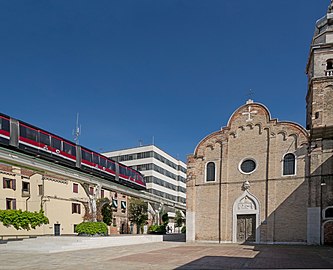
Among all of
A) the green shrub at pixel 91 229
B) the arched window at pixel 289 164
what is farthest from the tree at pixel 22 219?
the arched window at pixel 289 164

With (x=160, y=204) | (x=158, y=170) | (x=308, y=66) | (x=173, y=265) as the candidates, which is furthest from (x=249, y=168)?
(x=158, y=170)

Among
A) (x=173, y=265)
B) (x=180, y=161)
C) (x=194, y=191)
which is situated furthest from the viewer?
(x=180, y=161)

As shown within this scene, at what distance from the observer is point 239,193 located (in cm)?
2966

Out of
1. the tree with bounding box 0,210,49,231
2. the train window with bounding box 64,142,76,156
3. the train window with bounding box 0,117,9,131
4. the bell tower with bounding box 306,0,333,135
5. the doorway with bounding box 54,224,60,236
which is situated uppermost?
the bell tower with bounding box 306,0,333,135

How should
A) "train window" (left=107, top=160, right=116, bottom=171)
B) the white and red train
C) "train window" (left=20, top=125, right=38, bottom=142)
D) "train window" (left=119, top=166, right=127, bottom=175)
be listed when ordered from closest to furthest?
the white and red train, "train window" (left=20, top=125, right=38, bottom=142), "train window" (left=107, top=160, right=116, bottom=171), "train window" (left=119, top=166, right=127, bottom=175)

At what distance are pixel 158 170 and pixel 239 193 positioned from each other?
39.5m

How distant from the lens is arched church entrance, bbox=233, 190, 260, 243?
28.6 m

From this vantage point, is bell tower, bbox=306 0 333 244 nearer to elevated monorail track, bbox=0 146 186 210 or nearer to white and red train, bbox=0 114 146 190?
elevated monorail track, bbox=0 146 186 210

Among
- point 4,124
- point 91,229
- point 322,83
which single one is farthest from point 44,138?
point 322,83

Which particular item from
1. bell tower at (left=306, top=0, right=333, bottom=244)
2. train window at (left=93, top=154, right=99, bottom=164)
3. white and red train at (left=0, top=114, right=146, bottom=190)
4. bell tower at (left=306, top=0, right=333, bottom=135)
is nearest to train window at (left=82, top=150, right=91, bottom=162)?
white and red train at (left=0, top=114, right=146, bottom=190)

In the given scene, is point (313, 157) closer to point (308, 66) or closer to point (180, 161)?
point (308, 66)

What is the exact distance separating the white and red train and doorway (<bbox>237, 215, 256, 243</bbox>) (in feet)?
Answer: 47.6

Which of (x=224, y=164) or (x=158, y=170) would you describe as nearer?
(x=224, y=164)

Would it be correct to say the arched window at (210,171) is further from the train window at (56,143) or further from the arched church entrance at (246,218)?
the train window at (56,143)
